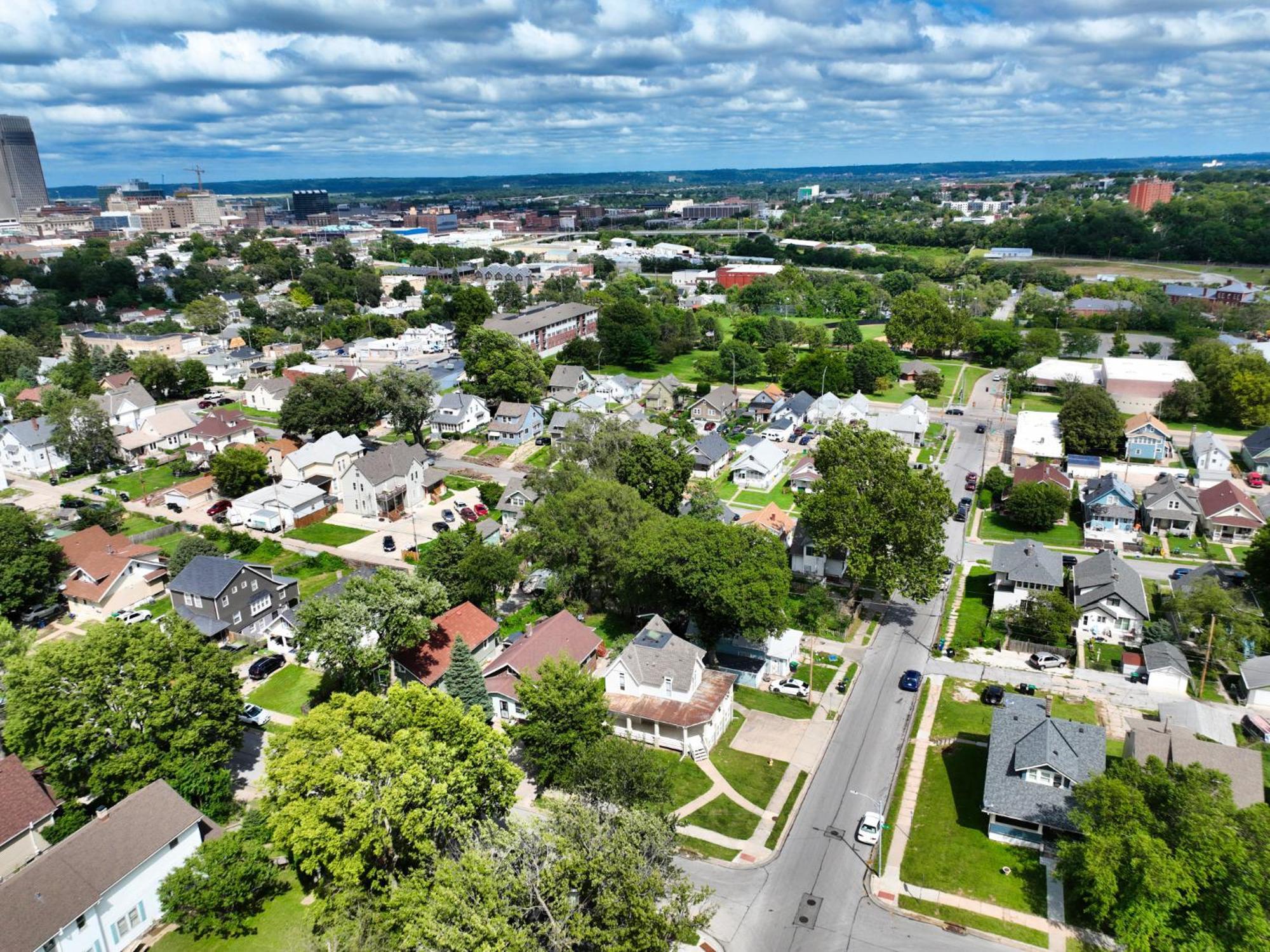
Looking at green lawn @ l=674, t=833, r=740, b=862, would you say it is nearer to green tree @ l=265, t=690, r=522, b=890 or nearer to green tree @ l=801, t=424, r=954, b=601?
green tree @ l=265, t=690, r=522, b=890

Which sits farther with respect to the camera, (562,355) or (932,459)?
(562,355)

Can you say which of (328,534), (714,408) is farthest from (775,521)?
(328,534)

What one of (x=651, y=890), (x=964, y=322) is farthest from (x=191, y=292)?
(x=651, y=890)

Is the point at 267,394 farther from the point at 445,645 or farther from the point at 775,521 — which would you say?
the point at 775,521

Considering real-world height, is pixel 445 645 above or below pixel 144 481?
above

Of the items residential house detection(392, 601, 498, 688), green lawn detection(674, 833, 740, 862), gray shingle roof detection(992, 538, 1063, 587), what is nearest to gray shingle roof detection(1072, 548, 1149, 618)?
gray shingle roof detection(992, 538, 1063, 587)

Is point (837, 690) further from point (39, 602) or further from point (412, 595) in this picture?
point (39, 602)
